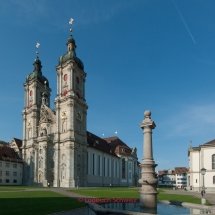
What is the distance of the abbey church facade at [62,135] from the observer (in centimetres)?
6366

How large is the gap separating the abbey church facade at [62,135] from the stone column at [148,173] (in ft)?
147

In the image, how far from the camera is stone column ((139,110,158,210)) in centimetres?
1750

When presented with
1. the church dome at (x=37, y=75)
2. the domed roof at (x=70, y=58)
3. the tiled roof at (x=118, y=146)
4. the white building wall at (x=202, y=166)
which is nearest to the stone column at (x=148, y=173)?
the white building wall at (x=202, y=166)

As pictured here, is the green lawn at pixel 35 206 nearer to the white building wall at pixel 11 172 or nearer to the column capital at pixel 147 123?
the column capital at pixel 147 123

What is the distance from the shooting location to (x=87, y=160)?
70250 mm

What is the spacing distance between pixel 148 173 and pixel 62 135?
163ft

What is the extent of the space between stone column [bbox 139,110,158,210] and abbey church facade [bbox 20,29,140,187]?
44827mm

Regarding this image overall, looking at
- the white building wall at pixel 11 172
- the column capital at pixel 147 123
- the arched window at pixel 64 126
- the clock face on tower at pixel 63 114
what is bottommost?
the white building wall at pixel 11 172

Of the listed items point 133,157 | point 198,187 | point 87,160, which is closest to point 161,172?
point 133,157

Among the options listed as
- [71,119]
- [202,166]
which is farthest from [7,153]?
[202,166]

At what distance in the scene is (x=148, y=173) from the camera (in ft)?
59.2

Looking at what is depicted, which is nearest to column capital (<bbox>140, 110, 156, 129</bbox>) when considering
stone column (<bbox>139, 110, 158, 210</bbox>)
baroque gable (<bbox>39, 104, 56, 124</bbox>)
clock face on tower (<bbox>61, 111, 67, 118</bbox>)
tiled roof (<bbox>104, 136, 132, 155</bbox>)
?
stone column (<bbox>139, 110, 158, 210</bbox>)

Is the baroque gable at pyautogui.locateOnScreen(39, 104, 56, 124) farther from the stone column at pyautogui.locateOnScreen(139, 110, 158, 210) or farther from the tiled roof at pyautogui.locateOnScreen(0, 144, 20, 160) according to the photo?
the stone column at pyautogui.locateOnScreen(139, 110, 158, 210)

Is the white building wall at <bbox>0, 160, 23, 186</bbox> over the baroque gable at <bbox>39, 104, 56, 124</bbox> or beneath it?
beneath
